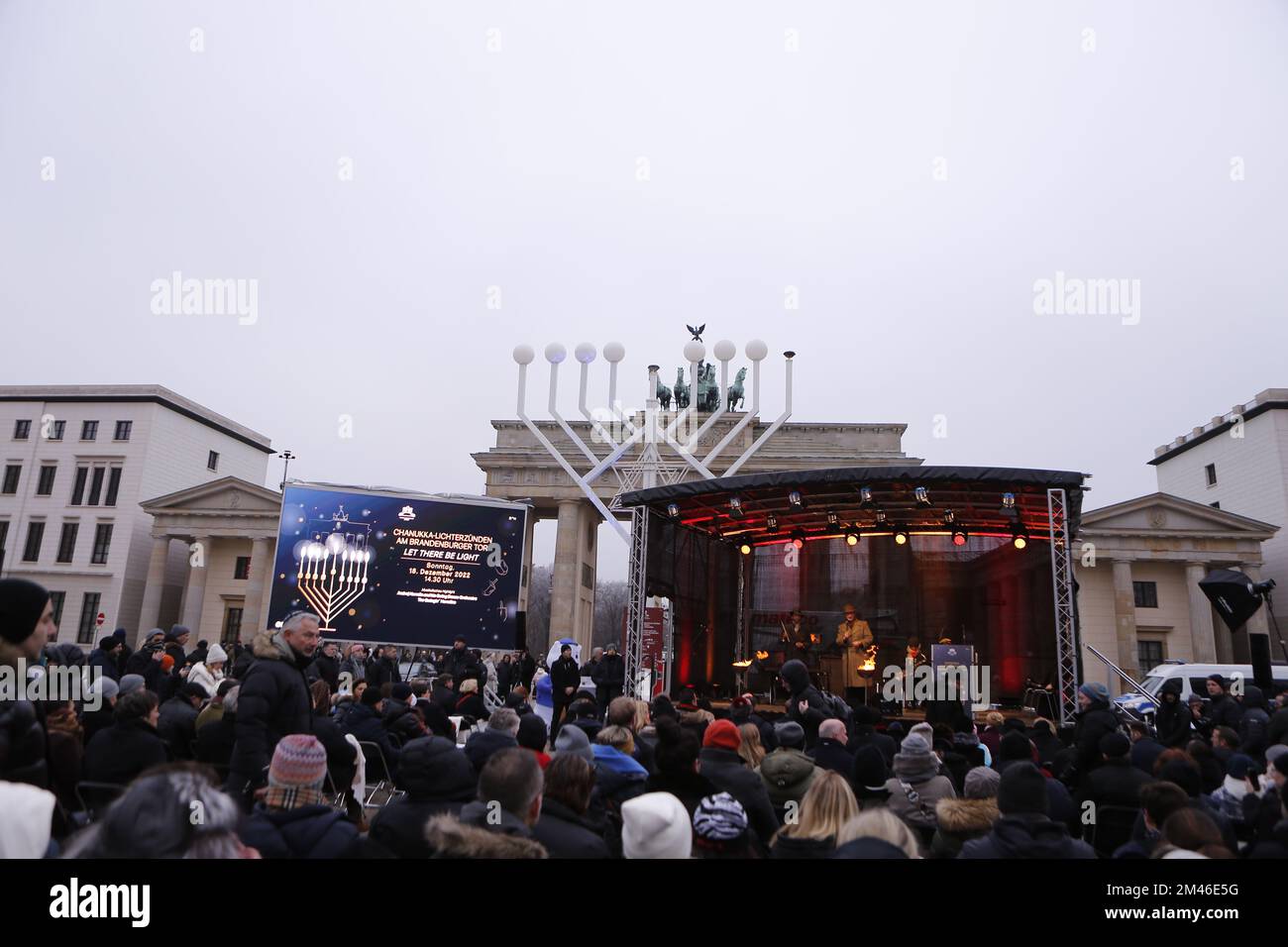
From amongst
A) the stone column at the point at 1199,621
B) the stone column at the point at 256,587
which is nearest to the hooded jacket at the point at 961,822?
the stone column at the point at 1199,621

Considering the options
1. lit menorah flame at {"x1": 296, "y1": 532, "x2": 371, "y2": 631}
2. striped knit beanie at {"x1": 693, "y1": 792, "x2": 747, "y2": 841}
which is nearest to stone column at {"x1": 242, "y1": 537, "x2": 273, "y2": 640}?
lit menorah flame at {"x1": 296, "y1": 532, "x2": 371, "y2": 631}

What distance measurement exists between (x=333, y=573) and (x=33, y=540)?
93.5ft

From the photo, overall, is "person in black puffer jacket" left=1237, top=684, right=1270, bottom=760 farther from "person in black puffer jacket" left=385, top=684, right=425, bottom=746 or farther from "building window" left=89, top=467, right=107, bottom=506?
"building window" left=89, top=467, right=107, bottom=506

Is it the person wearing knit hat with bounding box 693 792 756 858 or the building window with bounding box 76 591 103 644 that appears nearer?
the person wearing knit hat with bounding box 693 792 756 858

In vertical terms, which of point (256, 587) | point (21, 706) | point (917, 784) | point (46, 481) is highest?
point (46, 481)

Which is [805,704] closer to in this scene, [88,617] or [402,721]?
[402,721]

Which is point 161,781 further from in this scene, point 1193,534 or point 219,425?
point 219,425

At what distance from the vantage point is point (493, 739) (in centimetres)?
529

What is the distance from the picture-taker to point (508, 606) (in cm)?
2000

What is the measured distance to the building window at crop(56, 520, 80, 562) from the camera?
3822 centimetres

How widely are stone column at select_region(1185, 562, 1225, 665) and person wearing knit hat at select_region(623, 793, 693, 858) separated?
32974 millimetres

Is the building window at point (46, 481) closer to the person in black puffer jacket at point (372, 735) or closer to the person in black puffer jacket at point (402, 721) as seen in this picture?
the person in black puffer jacket at point (402, 721)

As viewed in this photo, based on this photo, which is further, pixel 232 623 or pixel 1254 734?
pixel 232 623

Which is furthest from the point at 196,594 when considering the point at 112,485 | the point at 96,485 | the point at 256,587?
the point at 96,485
